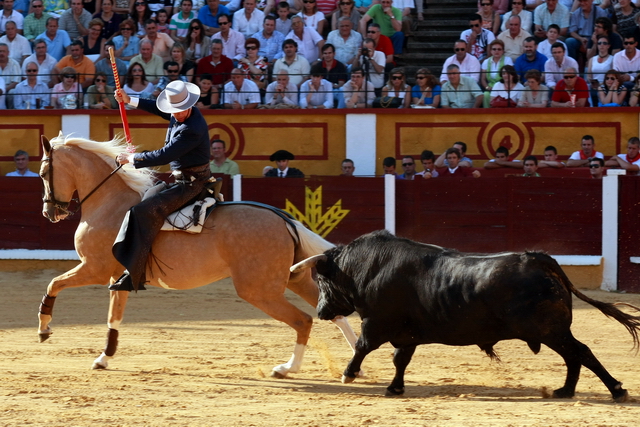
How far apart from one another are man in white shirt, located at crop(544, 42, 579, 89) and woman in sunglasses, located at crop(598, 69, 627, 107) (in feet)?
1.50

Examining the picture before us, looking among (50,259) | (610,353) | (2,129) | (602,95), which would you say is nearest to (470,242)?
(602,95)

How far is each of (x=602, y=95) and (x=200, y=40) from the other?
568 centimetres

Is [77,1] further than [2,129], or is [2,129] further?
[77,1]

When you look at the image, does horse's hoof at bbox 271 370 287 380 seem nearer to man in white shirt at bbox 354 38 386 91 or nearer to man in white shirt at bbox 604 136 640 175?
man in white shirt at bbox 604 136 640 175

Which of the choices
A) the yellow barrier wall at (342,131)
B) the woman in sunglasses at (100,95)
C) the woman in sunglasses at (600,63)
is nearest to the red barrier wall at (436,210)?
the yellow barrier wall at (342,131)

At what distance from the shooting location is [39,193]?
471 inches

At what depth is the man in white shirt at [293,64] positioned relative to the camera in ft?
41.3

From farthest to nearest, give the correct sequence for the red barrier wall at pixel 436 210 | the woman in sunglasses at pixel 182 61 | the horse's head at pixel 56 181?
the woman in sunglasses at pixel 182 61 → the red barrier wall at pixel 436 210 → the horse's head at pixel 56 181

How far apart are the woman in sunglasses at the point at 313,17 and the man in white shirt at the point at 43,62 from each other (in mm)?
3738

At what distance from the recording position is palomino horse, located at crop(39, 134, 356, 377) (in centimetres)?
633

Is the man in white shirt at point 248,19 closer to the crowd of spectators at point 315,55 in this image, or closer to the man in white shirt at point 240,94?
the crowd of spectators at point 315,55

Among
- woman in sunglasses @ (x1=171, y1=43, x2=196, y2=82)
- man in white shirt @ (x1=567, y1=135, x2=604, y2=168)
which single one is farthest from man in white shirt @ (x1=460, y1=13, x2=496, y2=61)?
woman in sunglasses @ (x1=171, y1=43, x2=196, y2=82)

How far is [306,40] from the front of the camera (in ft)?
42.9

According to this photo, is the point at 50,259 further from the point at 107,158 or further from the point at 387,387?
the point at 387,387
